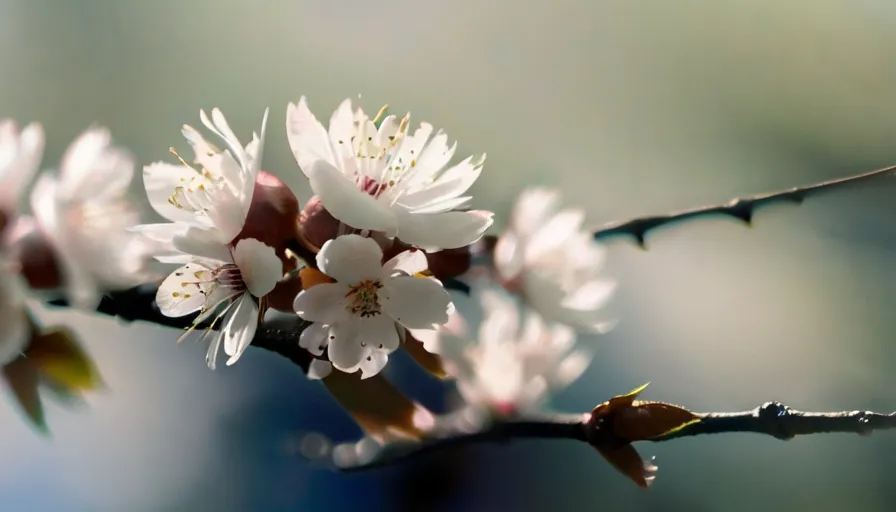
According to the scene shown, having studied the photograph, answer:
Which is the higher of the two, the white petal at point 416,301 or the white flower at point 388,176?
the white flower at point 388,176

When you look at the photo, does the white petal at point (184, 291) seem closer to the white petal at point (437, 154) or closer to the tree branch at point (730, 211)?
the white petal at point (437, 154)

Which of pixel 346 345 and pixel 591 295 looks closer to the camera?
pixel 346 345

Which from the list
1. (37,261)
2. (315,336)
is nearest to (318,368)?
(315,336)

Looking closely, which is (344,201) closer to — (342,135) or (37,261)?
(342,135)

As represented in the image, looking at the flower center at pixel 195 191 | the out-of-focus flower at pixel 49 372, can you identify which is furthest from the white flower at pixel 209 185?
the out-of-focus flower at pixel 49 372

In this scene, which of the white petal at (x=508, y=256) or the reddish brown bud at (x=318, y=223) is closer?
the reddish brown bud at (x=318, y=223)

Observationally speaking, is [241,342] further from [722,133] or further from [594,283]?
[722,133]
